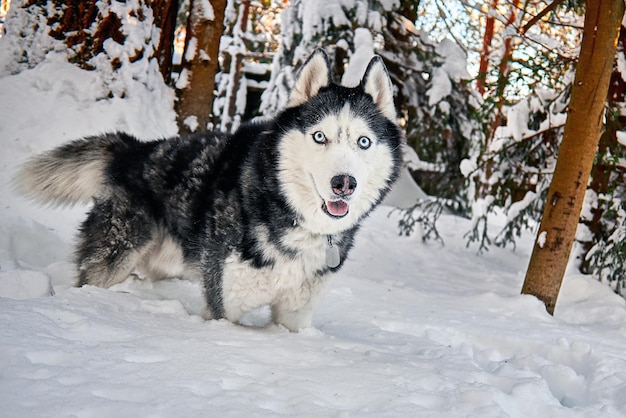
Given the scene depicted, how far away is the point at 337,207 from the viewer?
321 cm

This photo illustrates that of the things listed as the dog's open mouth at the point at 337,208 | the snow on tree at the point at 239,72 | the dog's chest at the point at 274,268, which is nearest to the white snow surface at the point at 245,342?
the dog's chest at the point at 274,268

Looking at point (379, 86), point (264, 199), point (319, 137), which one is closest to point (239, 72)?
point (379, 86)

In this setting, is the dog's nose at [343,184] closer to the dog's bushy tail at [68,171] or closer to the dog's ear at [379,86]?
the dog's ear at [379,86]

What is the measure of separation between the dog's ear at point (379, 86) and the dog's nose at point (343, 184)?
0.77 m

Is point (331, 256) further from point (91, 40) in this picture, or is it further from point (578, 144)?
point (91, 40)

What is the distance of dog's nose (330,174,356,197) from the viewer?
3.03 meters

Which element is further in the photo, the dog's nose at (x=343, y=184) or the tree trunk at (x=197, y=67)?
the tree trunk at (x=197, y=67)

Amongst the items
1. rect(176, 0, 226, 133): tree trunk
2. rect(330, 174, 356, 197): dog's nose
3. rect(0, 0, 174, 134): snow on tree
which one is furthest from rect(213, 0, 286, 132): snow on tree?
rect(330, 174, 356, 197): dog's nose

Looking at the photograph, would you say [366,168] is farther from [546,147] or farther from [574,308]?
[546,147]

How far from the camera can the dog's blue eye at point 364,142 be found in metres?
3.28

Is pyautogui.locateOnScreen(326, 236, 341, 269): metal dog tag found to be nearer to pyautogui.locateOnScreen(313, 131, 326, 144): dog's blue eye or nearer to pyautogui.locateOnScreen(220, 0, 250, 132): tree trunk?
pyautogui.locateOnScreen(313, 131, 326, 144): dog's blue eye

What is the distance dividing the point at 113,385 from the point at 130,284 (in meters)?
2.18

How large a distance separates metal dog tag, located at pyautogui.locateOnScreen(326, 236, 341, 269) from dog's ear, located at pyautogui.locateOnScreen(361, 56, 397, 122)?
92 cm

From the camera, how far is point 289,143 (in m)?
3.35
